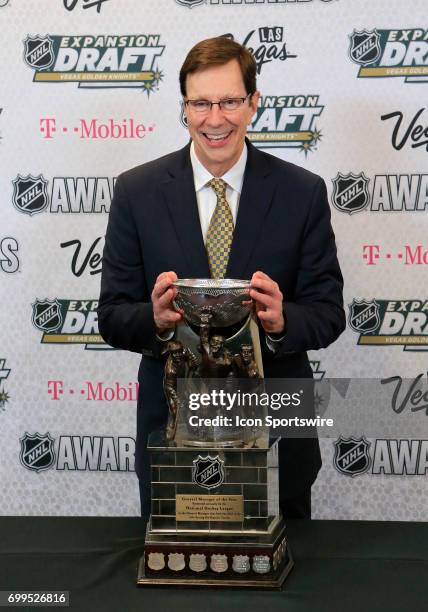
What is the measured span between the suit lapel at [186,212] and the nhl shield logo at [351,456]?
134 cm

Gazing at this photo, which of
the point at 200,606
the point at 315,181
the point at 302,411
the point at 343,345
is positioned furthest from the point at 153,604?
the point at 343,345

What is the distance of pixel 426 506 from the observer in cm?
326

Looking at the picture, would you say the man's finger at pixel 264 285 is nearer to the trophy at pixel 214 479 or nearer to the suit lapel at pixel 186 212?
the trophy at pixel 214 479

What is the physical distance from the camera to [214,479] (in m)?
1.53

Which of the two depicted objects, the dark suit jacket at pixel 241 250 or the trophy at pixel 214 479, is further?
the dark suit jacket at pixel 241 250

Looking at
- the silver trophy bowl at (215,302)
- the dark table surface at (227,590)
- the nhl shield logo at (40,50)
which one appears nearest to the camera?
the dark table surface at (227,590)

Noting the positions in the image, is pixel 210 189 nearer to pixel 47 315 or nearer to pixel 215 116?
pixel 215 116

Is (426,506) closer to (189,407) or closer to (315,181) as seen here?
(315,181)

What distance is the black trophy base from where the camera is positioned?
4.98 ft

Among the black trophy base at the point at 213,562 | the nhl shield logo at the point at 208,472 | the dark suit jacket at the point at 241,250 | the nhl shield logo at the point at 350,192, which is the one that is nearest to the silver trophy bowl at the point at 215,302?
the nhl shield logo at the point at 208,472

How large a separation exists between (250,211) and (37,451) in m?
1.57

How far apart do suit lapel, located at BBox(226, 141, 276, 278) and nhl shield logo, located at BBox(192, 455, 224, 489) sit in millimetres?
722

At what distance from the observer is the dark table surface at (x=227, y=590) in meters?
1.45

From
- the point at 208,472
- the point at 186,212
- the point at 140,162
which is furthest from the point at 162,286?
the point at 140,162
